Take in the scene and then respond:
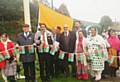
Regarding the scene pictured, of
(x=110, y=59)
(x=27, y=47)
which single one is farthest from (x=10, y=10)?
(x=27, y=47)

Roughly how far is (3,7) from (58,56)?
2063 cm

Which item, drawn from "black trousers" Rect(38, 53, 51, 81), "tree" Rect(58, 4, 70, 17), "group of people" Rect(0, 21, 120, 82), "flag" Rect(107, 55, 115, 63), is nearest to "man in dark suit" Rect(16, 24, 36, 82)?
"group of people" Rect(0, 21, 120, 82)

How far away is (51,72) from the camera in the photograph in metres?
11.4

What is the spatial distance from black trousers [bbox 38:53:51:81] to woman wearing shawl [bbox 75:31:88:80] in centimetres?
105

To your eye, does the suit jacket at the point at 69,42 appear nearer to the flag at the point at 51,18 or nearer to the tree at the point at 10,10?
the flag at the point at 51,18

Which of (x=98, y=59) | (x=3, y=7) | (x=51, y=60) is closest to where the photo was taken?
(x=98, y=59)

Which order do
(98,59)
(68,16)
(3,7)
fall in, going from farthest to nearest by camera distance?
(3,7)
(68,16)
(98,59)

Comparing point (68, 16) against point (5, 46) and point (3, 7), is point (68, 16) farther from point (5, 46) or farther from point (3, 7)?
point (3, 7)

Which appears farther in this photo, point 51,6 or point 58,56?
point 51,6

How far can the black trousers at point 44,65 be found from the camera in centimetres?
1055

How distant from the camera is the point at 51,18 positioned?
11.6 meters

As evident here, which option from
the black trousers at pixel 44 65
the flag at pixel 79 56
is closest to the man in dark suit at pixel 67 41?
the flag at pixel 79 56

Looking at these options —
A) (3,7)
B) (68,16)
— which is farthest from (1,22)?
(68,16)

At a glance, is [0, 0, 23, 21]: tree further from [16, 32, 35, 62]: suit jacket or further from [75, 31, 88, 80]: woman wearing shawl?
[16, 32, 35, 62]: suit jacket
